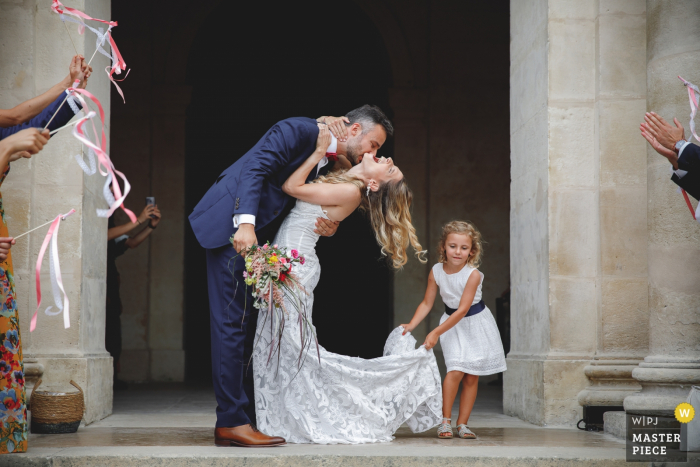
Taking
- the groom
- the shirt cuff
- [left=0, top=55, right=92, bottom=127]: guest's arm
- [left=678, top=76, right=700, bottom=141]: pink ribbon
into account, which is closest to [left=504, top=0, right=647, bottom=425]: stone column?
[left=678, top=76, right=700, bottom=141]: pink ribbon

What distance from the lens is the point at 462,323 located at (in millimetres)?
5145

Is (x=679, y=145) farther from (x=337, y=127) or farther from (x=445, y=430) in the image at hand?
(x=445, y=430)

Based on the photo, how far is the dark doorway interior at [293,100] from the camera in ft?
39.1

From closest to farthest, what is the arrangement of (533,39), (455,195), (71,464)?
(71,464), (533,39), (455,195)

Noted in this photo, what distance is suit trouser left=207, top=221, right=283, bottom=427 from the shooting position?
13.8 feet

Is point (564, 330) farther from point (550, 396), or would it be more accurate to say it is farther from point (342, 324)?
point (342, 324)

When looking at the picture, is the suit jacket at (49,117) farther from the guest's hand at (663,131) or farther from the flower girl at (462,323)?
the guest's hand at (663,131)

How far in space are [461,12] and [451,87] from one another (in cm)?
110

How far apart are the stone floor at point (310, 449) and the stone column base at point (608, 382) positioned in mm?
268

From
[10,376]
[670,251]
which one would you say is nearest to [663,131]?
[670,251]

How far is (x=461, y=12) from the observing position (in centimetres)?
1083

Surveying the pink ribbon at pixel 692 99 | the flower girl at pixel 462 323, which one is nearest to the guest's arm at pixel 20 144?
the flower girl at pixel 462 323

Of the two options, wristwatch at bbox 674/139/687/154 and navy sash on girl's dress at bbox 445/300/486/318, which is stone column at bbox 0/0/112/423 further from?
wristwatch at bbox 674/139/687/154

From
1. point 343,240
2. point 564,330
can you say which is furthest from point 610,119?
point 343,240
